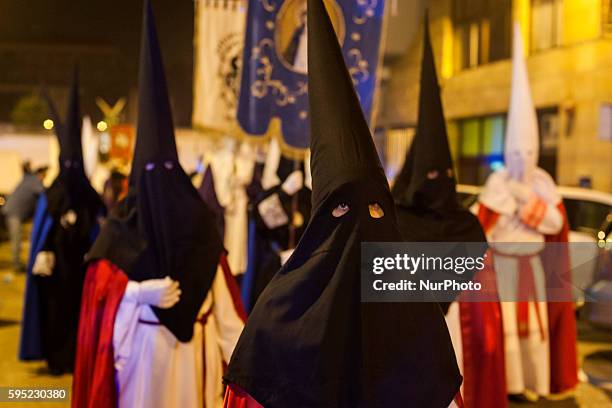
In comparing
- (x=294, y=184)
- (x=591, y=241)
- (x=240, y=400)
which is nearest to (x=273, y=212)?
(x=294, y=184)

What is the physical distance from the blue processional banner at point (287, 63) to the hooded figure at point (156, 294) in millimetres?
1883

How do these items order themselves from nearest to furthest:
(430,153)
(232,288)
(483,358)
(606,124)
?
(232,288), (430,153), (483,358), (606,124)

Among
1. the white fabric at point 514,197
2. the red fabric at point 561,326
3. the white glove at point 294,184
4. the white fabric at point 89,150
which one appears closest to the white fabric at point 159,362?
the white glove at point 294,184

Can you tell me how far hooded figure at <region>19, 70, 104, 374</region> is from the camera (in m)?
6.70

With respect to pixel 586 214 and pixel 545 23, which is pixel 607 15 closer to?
pixel 545 23

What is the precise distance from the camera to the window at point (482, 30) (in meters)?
15.0

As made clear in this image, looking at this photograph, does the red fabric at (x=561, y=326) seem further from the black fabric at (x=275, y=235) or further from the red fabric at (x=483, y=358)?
the black fabric at (x=275, y=235)

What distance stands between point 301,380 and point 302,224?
12.4ft

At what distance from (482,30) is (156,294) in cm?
1316

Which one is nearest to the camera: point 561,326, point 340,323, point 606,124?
point 340,323

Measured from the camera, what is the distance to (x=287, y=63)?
18.4ft

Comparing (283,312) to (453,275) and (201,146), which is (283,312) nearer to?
(453,275)

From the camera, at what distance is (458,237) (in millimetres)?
4434

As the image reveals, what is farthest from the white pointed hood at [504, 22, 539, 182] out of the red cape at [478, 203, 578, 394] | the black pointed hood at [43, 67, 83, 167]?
the black pointed hood at [43, 67, 83, 167]
